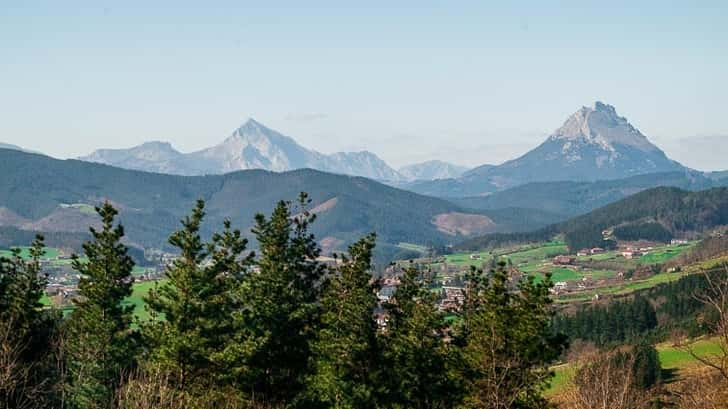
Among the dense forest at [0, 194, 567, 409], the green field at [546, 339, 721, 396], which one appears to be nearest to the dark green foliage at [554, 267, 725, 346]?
the green field at [546, 339, 721, 396]

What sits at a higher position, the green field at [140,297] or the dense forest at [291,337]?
the dense forest at [291,337]

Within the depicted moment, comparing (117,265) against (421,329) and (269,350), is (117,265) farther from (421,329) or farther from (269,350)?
(421,329)

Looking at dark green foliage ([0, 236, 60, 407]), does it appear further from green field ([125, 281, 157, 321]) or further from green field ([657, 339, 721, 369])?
green field ([125, 281, 157, 321])

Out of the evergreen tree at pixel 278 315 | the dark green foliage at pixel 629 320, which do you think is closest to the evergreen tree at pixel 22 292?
the evergreen tree at pixel 278 315

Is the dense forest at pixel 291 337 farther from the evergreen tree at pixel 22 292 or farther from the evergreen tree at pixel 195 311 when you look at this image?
the evergreen tree at pixel 22 292

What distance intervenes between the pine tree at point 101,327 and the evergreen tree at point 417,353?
1332cm

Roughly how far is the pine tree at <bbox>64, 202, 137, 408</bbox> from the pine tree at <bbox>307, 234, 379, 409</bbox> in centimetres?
1043

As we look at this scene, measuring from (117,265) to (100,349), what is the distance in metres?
4.43

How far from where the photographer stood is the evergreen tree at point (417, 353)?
31.7 metres

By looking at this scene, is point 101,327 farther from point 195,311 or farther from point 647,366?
point 647,366

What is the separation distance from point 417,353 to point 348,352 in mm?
3243

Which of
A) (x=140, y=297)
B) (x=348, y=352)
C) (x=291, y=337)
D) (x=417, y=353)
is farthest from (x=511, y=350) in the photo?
(x=140, y=297)

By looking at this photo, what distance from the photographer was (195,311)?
3319cm

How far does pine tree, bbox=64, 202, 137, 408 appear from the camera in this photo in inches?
1394
